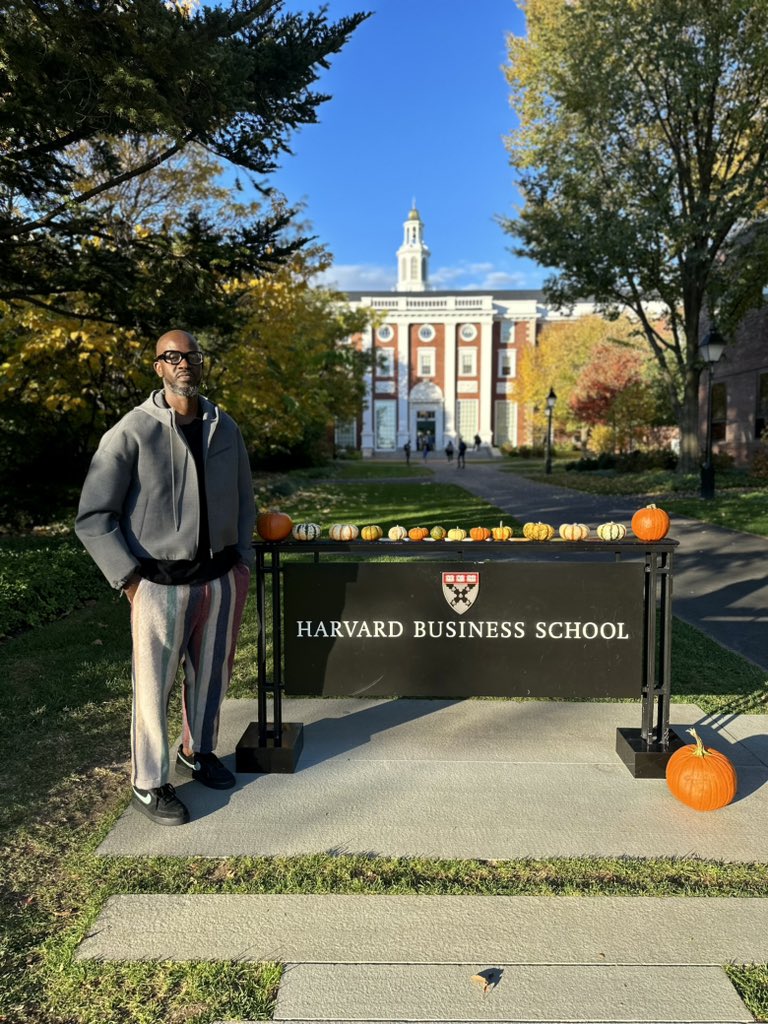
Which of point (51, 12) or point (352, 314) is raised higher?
point (352, 314)

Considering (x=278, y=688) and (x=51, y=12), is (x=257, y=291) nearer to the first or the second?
(x=51, y=12)

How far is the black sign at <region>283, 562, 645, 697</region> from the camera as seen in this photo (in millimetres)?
3643

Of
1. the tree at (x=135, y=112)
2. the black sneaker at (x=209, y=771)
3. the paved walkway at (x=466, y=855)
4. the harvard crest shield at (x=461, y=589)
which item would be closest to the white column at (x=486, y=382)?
the tree at (x=135, y=112)

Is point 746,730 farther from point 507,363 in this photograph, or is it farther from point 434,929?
point 507,363

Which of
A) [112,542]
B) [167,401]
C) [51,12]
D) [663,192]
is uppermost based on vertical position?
[663,192]

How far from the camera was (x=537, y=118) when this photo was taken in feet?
66.7

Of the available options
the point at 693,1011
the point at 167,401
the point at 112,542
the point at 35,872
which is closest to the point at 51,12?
the point at 167,401

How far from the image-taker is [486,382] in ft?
227

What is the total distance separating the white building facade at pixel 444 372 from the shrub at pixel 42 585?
2416 inches

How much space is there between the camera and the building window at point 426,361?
232 ft

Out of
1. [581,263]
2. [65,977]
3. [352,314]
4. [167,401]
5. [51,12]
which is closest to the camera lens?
[65,977]

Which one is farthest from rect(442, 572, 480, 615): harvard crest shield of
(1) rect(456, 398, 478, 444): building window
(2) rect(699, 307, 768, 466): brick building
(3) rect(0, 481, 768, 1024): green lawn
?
(1) rect(456, 398, 478, 444): building window

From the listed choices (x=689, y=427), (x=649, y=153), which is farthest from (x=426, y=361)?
(x=649, y=153)

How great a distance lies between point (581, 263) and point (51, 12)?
50.5 feet
